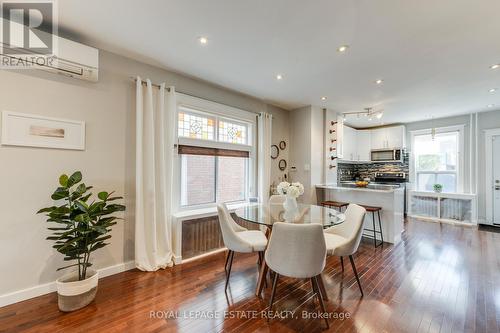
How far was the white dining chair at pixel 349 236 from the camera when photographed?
86.5 inches

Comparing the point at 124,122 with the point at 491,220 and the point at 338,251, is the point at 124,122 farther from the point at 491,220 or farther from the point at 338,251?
the point at 491,220

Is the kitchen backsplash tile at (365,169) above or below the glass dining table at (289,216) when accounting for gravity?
above

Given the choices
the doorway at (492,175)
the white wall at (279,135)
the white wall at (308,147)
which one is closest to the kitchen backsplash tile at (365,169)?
the doorway at (492,175)

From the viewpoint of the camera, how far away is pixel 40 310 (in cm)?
197

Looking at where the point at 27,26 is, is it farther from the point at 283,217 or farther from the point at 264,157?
the point at 264,157

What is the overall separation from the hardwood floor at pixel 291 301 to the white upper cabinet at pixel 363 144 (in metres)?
3.85

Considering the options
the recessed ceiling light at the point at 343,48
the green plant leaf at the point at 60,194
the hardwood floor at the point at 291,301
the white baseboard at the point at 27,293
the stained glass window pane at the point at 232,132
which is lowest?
the hardwood floor at the point at 291,301

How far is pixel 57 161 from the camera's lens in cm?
230

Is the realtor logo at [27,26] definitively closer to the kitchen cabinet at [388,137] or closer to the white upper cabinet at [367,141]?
the white upper cabinet at [367,141]

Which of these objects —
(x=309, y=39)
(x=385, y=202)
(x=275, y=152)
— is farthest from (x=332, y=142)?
(x=309, y=39)

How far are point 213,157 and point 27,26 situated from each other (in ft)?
8.30

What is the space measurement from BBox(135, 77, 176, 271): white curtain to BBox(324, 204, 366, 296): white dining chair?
211 cm

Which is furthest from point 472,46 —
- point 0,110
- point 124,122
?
point 0,110

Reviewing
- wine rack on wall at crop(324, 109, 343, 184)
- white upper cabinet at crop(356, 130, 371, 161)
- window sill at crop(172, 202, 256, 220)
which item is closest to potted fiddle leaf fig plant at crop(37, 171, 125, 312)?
window sill at crop(172, 202, 256, 220)
